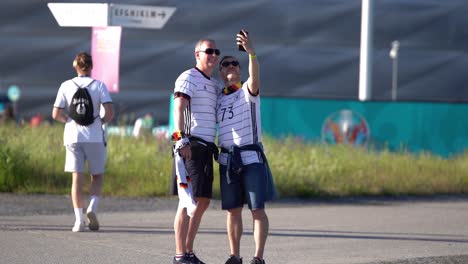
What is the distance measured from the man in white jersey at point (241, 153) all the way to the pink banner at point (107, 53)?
6410 mm

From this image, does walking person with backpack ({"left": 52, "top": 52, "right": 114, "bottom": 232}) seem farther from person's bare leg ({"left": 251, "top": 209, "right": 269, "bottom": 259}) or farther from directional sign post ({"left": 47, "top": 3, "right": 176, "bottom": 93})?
directional sign post ({"left": 47, "top": 3, "right": 176, "bottom": 93})

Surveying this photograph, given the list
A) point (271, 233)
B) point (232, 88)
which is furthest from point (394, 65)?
point (232, 88)

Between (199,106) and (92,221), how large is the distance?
8.63 ft

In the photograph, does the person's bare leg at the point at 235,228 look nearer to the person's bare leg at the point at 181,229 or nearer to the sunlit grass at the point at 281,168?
the person's bare leg at the point at 181,229

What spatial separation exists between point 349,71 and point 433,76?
2907 mm

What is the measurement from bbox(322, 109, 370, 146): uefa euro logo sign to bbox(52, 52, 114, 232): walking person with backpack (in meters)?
8.31

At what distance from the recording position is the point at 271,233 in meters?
10.2

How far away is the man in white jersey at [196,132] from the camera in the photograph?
25.1 ft

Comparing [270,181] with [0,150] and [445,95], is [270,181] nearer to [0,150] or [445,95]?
[0,150]

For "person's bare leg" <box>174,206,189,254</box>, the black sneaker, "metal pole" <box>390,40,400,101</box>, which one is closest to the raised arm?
"person's bare leg" <box>174,206,189,254</box>

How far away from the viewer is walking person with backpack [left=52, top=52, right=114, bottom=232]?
988 centimetres

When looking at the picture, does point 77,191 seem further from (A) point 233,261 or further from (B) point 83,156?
(A) point 233,261

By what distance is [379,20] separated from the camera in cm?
3666

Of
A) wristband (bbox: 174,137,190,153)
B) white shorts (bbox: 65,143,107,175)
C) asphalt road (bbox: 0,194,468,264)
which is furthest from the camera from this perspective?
white shorts (bbox: 65,143,107,175)
